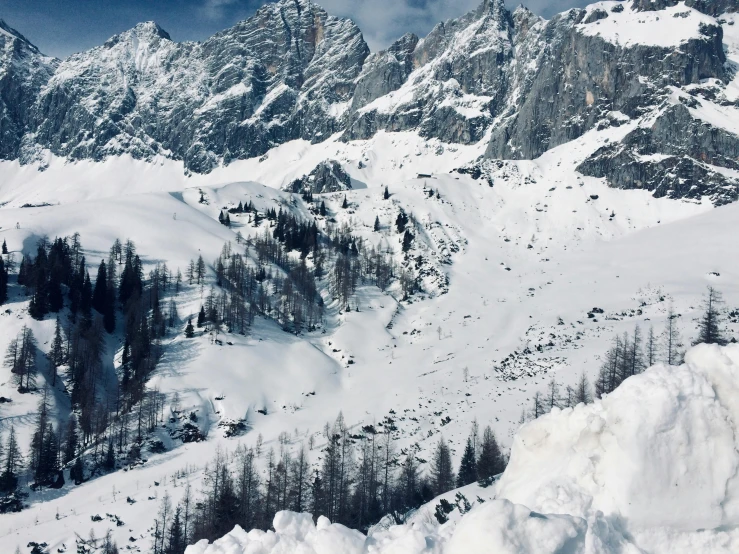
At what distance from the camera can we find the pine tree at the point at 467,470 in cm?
5496

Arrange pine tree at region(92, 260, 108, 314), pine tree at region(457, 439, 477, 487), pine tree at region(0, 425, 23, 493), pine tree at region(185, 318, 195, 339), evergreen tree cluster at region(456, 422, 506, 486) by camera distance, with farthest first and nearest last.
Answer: pine tree at region(92, 260, 108, 314) < pine tree at region(185, 318, 195, 339) < pine tree at region(0, 425, 23, 493) < pine tree at region(457, 439, 477, 487) < evergreen tree cluster at region(456, 422, 506, 486)

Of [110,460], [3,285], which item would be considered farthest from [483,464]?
[3,285]

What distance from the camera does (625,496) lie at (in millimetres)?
10500

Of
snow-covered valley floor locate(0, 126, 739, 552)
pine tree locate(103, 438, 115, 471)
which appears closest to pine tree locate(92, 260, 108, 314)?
snow-covered valley floor locate(0, 126, 739, 552)

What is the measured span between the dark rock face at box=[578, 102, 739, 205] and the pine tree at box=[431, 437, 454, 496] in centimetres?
14743

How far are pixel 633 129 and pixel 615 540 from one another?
689 ft

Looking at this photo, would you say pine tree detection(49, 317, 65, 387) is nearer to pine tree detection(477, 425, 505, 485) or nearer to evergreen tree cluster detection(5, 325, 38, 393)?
evergreen tree cluster detection(5, 325, 38, 393)

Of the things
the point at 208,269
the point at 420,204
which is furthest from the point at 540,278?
the point at 208,269

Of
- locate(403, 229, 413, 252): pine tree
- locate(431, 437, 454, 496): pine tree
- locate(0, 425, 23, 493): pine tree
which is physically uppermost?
locate(403, 229, 413, 252): pine tree

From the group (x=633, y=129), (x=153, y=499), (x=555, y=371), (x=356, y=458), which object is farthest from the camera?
(x=633, y=129)

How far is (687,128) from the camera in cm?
18550

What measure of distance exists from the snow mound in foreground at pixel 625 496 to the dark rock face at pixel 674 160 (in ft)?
600

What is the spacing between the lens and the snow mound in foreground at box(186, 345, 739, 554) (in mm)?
9711

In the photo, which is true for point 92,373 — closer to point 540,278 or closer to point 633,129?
point 540,278
